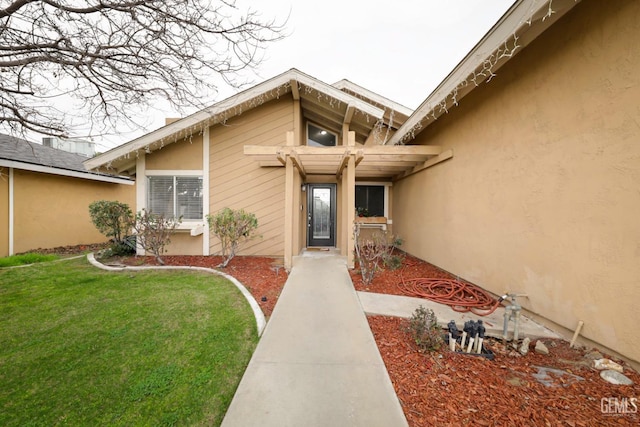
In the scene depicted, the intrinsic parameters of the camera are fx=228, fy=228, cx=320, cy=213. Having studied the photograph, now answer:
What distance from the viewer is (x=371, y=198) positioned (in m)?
8.83

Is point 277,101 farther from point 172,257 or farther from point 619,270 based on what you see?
point 619,270

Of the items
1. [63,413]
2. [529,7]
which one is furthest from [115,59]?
[529,7]

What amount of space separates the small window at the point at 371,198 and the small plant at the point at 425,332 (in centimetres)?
618

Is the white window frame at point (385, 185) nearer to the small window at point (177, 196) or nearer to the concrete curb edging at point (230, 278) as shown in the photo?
the small window at point (177, 196)

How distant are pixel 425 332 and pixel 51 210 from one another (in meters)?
12.3

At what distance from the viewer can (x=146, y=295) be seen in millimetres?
3912

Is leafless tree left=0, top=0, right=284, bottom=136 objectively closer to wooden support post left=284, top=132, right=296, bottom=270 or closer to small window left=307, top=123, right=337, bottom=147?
wooden support post left=284, top=132, right=296, bottom=270

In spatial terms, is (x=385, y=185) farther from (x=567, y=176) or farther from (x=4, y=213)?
(x=4, y=213)

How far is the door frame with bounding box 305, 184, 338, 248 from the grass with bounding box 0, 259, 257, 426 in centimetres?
427

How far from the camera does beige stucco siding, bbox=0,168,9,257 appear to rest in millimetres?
Result: 7027

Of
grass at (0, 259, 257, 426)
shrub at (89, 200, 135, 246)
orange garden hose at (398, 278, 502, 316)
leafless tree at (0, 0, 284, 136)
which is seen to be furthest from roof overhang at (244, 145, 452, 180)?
shrub at (89, 200, 135, 246)

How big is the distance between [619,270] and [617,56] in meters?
2.14

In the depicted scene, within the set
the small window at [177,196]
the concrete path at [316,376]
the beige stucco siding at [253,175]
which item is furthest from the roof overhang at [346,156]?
the concrete path at [316,376]

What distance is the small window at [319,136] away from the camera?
8.21m
